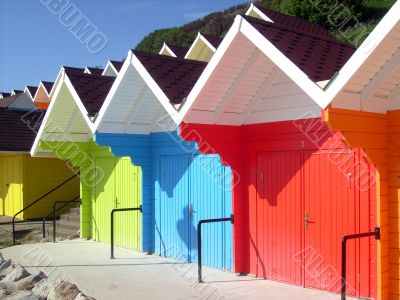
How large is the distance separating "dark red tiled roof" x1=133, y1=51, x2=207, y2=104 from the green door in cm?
280

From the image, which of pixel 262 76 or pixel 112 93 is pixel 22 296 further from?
pixel 262 76

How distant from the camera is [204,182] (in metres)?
8.59

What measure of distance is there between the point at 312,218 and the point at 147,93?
3.98m

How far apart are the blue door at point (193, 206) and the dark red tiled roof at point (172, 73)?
133 cm

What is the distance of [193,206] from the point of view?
29.2 ft

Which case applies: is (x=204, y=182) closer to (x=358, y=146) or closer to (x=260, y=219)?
(x=260, y=219)

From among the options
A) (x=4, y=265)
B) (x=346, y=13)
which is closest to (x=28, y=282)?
(x=4, y=265)

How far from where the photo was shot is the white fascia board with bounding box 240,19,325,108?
17.7ft

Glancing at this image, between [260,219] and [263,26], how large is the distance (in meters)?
3.08

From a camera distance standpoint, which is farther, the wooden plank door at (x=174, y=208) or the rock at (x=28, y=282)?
the wooden plank door at (x=174, y=208)

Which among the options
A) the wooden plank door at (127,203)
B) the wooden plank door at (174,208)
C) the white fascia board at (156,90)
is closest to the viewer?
the white fascia board at (156,90)

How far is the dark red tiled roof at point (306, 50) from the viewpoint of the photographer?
226 inches

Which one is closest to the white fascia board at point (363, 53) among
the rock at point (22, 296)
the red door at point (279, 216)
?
the red door at point (279, 216)

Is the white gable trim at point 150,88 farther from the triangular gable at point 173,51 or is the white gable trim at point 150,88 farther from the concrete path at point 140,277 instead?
the triangular gable at point 173,51
